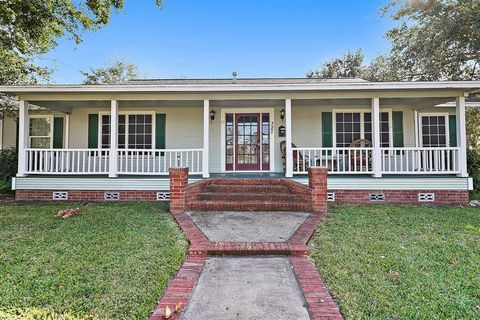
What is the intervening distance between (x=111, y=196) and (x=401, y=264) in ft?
22.0

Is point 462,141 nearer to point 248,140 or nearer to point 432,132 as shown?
point 432,132

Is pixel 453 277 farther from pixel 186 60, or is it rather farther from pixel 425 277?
pixel 186 60

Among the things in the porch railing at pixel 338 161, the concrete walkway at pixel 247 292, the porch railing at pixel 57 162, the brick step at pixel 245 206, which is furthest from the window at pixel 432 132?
the porch railing at pixel 57 162

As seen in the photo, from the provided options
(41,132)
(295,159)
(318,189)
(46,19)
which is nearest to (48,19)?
(46,19)

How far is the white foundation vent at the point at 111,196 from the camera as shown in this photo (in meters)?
7.36

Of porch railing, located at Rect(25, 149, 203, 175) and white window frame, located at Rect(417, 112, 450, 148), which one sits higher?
white window frame, located at Rect(417, 112, 450, 148)

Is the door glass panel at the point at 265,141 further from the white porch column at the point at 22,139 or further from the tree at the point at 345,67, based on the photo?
the tree at the point at 345,67

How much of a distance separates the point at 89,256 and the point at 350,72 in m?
26.4

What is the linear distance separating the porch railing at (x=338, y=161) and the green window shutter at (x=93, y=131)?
641 cm

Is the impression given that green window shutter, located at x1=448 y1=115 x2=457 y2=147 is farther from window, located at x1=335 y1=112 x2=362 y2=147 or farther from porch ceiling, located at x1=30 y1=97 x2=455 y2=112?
window, located at x1=335 y1=112 x2=362 y2=147

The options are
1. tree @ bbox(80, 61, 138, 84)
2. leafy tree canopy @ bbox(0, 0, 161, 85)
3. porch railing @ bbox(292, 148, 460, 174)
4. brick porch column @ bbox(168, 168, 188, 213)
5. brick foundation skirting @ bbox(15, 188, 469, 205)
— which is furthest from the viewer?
tree @ bbox(80, 61, 138, 84)

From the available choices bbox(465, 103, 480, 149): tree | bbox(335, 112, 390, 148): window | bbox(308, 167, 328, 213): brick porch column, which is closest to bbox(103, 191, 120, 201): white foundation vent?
bbox(308, 167, 328, 213): brick porch column

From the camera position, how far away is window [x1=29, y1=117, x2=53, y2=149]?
31.0 ft

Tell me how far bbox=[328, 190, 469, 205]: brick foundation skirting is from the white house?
0.03 metres
